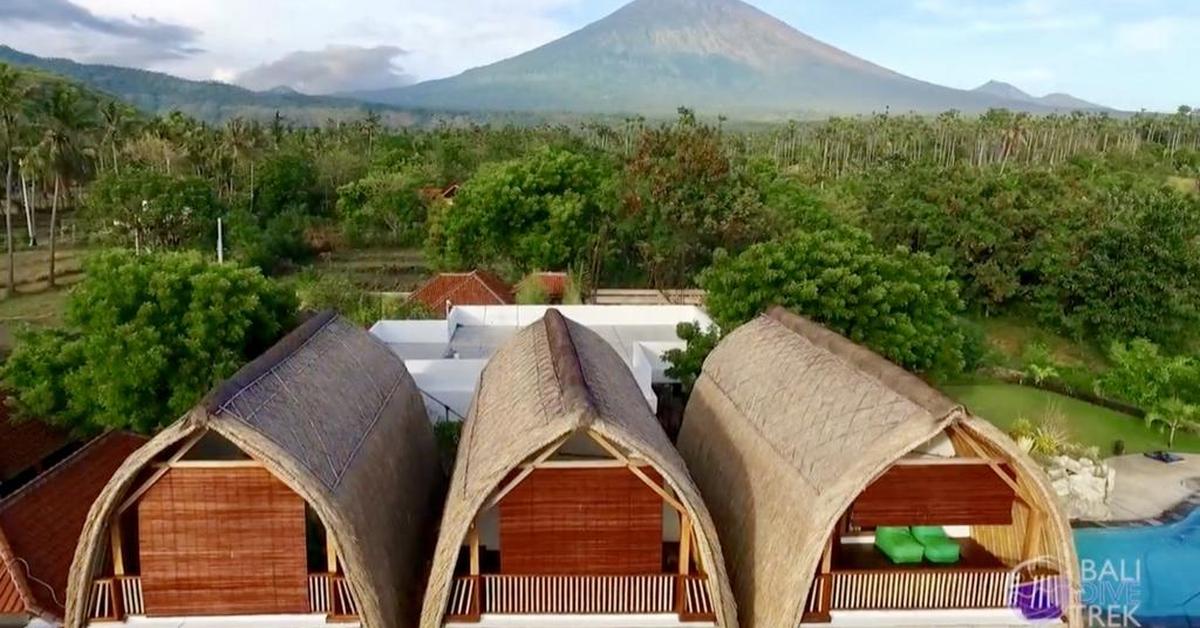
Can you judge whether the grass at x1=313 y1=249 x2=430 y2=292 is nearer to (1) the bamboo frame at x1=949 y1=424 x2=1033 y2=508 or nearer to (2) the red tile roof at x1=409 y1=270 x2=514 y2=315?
(2) the red tile roof at x1=409 y1=270 x2=514 y2=315

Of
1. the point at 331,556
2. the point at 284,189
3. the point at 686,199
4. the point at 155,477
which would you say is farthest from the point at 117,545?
the point at 284,189

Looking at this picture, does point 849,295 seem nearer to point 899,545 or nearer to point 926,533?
point 926,533

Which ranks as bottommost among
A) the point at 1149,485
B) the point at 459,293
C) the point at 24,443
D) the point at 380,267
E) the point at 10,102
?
the point at 1149,485

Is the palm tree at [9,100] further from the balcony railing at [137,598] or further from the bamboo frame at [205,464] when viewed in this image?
the bamboo frame at [205,464]

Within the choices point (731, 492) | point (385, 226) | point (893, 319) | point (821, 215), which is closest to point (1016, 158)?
point (821, 215)

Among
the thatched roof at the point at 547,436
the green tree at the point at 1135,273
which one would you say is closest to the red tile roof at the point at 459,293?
the thatched roof at the point at 547,436

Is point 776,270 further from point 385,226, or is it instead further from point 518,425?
point 385,226
